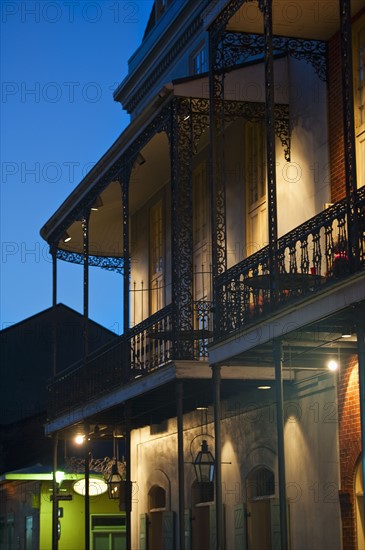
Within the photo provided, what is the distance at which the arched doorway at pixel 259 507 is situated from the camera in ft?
58.3

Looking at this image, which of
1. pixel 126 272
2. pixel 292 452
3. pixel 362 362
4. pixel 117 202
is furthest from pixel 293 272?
pixel 117 202

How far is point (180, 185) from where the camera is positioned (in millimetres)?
17234

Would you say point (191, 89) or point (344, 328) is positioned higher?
point (191, 89)

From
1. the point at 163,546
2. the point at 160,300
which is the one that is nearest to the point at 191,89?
the point at 160,300

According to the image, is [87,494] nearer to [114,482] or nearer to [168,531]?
[114,482]

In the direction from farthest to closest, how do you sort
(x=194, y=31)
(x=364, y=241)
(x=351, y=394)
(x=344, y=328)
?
(x=194, y=31)
(x=351, y=394)
(x=344, y=328)
(x=364, y=241)

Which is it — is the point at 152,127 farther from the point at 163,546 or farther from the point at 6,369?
the point at 6,369

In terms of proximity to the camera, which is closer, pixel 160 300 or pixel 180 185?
pixel 180 185

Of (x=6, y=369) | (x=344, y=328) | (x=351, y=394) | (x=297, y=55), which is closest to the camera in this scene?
(x=344, y=328)

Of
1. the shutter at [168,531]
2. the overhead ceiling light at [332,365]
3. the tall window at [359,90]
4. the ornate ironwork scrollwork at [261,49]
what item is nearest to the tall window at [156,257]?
the shutter at [168,531]

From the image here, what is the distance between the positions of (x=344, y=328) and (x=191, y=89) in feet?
18.0

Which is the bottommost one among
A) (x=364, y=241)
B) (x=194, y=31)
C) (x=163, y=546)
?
(x=163, y=546)

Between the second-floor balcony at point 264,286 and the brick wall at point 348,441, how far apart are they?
1.44m

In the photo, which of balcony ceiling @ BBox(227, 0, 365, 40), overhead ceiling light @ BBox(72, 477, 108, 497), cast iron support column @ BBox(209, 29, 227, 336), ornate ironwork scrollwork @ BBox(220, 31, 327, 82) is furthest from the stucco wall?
balcony ceiling @ BBox(227, 0, 365, 40)
